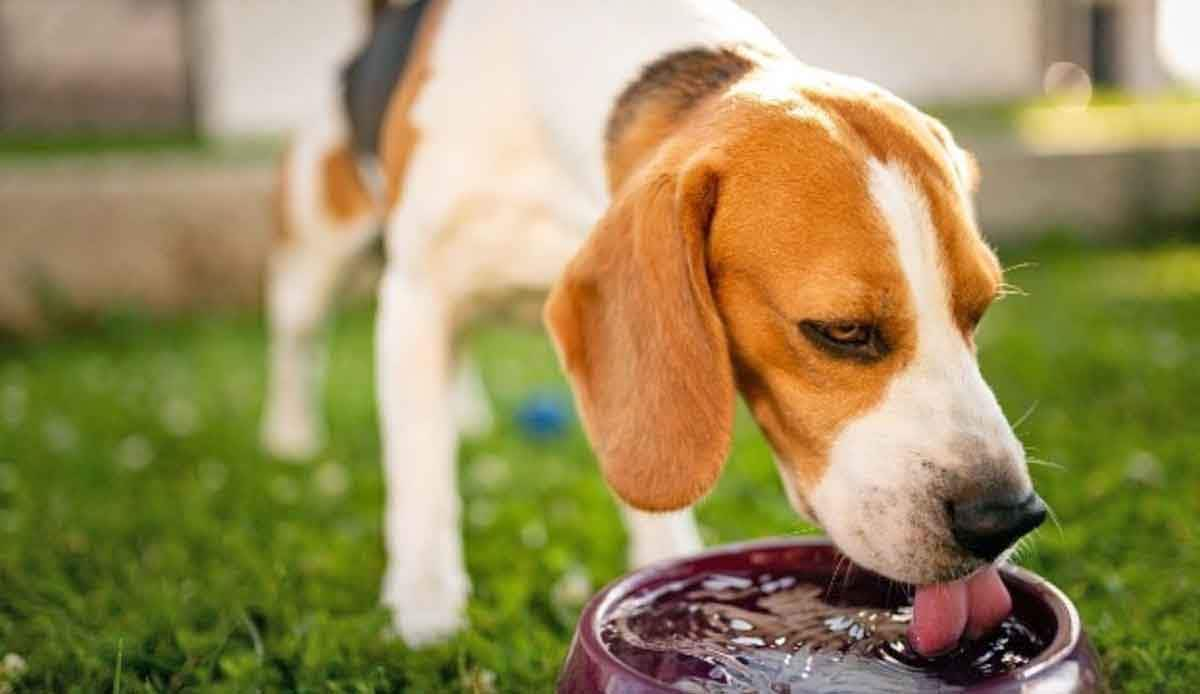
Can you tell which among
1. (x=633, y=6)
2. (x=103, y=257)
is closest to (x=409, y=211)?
(x=633, y=6)

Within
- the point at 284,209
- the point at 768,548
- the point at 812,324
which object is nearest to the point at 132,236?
the point at 284,209

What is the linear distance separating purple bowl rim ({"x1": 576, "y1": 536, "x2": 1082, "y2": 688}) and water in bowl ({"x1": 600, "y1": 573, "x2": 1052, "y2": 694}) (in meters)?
0.03

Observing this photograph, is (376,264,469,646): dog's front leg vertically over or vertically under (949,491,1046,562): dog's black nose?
under

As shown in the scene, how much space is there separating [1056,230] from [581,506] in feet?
17.8

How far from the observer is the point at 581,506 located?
13.4 ft

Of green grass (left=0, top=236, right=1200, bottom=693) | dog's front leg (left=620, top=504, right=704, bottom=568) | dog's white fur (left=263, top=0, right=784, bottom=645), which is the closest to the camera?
green grass (left=0, top=236, right=1200, bottom=693)

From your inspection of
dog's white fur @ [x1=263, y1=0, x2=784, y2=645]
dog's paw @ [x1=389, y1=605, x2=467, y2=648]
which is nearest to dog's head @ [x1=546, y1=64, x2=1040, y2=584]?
dog's white fur @ [x1=263, y1=0, x2=784, y2=645]

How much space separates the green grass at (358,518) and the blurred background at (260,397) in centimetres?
1

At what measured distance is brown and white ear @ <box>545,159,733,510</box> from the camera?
2443 mm

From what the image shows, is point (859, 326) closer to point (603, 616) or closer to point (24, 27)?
point (603, 616)

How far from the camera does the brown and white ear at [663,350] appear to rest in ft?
8.02

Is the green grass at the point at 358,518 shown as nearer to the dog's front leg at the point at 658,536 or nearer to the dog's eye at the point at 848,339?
the dog's front leg at the point at 658,536

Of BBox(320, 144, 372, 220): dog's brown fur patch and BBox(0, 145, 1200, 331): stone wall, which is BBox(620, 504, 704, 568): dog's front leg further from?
BBox(0, 145, 1200, 331): stone wall

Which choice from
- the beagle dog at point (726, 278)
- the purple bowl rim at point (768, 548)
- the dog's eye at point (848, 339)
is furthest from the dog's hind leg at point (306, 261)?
the dog's eye at point (848, 339)
